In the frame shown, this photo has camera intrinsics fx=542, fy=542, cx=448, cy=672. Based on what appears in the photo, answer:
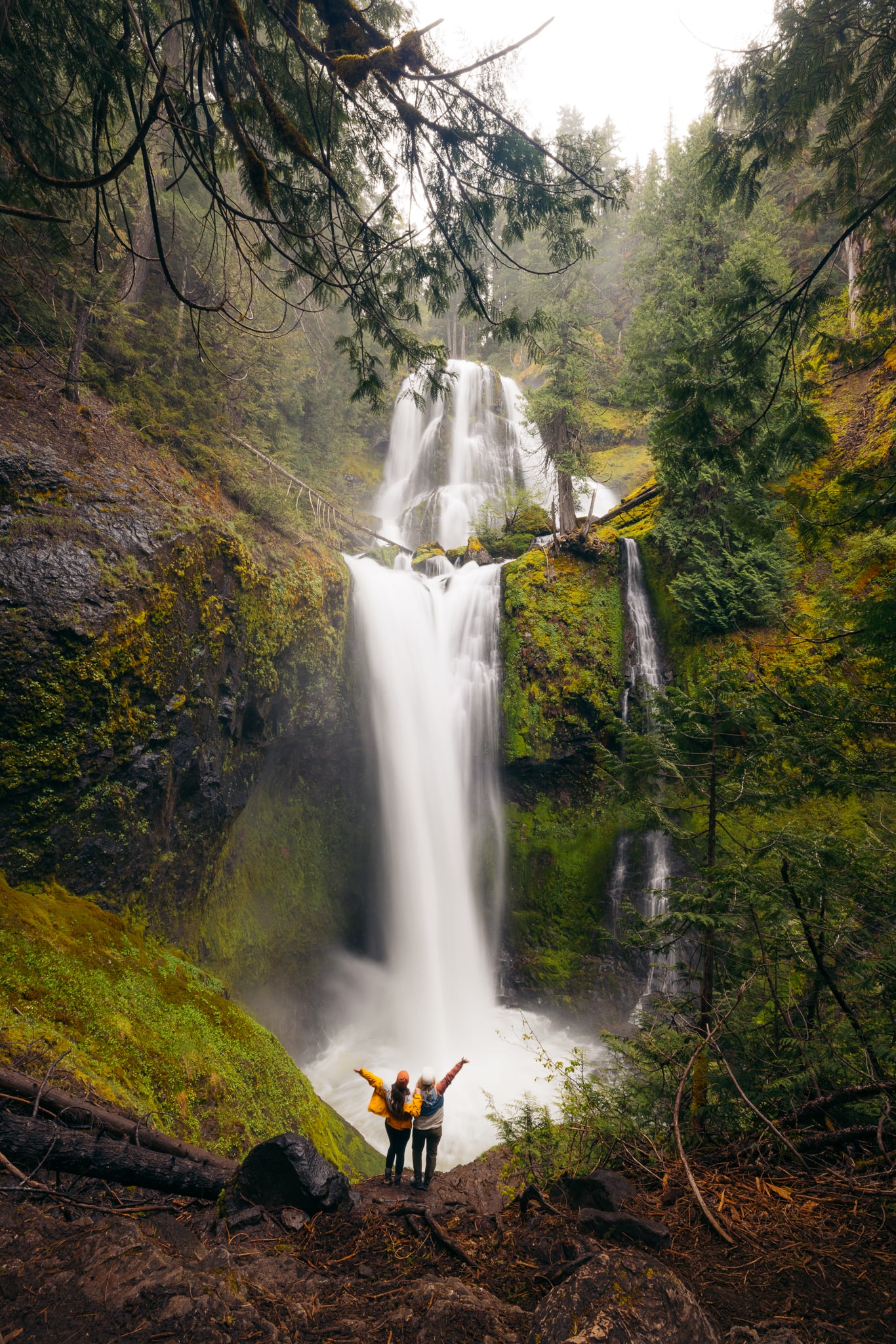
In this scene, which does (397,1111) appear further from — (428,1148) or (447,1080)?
(447,1080)

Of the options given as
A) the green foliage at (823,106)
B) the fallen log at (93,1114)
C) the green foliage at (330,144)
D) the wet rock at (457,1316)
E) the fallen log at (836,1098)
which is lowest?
the wet rock at (457,1316)

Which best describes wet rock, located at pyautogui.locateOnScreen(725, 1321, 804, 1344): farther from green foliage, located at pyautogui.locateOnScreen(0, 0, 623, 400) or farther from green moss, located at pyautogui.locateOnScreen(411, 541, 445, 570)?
green moss, located at pyautogui.locateOnScreen(411, 541, 445, 570)

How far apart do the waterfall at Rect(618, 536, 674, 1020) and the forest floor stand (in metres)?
7.11

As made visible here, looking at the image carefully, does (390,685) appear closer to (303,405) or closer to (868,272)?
(868,272)

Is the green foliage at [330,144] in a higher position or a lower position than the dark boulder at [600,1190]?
higher

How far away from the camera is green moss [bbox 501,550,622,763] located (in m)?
11.2

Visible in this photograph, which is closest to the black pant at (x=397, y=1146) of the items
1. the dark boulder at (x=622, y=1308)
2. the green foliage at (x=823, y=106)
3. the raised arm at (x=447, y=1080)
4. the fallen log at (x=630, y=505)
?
the raised arm at (x=447, y=1080)

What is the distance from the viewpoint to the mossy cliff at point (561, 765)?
415 inches

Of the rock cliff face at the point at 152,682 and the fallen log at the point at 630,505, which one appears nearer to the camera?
the rock cliff face at the point at 152,682

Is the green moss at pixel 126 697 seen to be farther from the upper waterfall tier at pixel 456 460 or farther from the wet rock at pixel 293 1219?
the upper waterfall tier at pixel 456 460

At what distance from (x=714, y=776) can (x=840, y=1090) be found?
5.94 feet

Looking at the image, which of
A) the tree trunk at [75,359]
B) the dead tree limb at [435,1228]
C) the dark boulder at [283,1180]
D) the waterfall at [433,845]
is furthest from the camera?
the waterfall at [433,845]

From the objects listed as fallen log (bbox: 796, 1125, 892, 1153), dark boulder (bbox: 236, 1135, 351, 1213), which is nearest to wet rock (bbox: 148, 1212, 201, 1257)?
dark boulder (bbox: 236, 1135, 351, 1213)

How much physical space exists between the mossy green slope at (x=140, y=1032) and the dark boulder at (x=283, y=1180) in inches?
30.5
